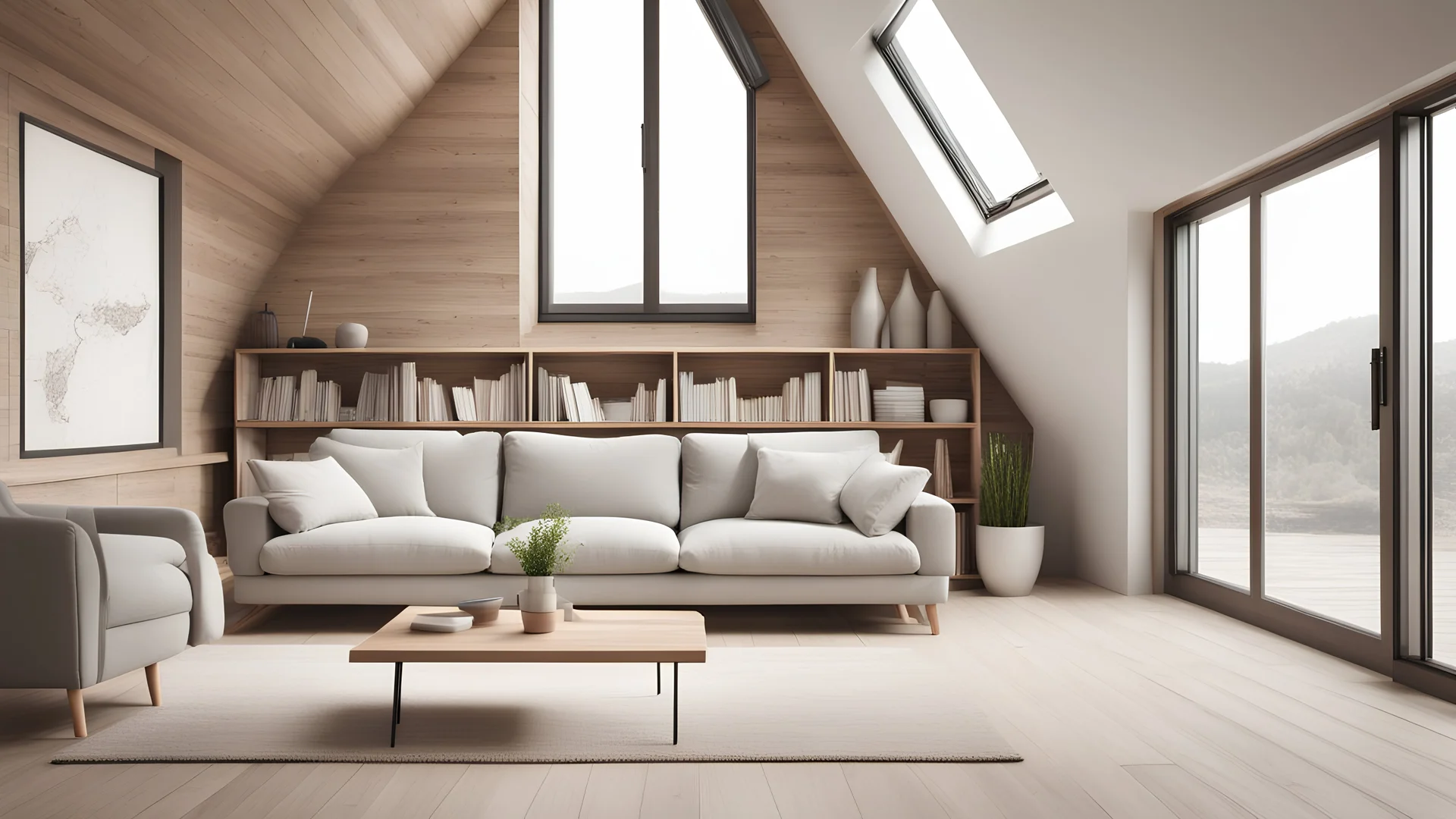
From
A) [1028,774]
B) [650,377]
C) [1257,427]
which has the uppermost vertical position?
[650,377]

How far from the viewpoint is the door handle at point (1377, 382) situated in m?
3.13

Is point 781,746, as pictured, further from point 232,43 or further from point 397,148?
point 397,148

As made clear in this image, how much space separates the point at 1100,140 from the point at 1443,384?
5.06 feet

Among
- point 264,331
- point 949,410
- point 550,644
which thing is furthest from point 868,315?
point 264,331

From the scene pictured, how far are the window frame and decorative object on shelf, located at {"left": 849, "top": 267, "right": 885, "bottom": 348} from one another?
2.12ft

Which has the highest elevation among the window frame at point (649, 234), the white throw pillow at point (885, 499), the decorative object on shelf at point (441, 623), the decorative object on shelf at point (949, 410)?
the window frame at point (649, 234)

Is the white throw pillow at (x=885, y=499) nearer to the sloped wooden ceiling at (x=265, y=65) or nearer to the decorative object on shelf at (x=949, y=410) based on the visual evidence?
the decorative object on shelf at (x=949, y=410)

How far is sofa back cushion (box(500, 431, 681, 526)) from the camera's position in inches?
174

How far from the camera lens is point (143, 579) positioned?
276 centimetres

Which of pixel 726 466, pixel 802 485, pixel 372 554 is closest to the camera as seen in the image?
pixel 372 554

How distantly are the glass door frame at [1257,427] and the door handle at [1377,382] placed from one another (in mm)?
16

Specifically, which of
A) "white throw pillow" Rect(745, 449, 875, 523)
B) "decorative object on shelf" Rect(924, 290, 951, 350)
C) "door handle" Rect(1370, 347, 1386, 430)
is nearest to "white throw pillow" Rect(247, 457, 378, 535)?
"white throw pillow" Rect(745, 449, 875, 523)

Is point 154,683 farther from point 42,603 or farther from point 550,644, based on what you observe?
point 550,644

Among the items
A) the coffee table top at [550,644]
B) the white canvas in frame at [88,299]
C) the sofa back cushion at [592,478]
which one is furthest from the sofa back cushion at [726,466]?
the white canvas in frame at [88,299]
